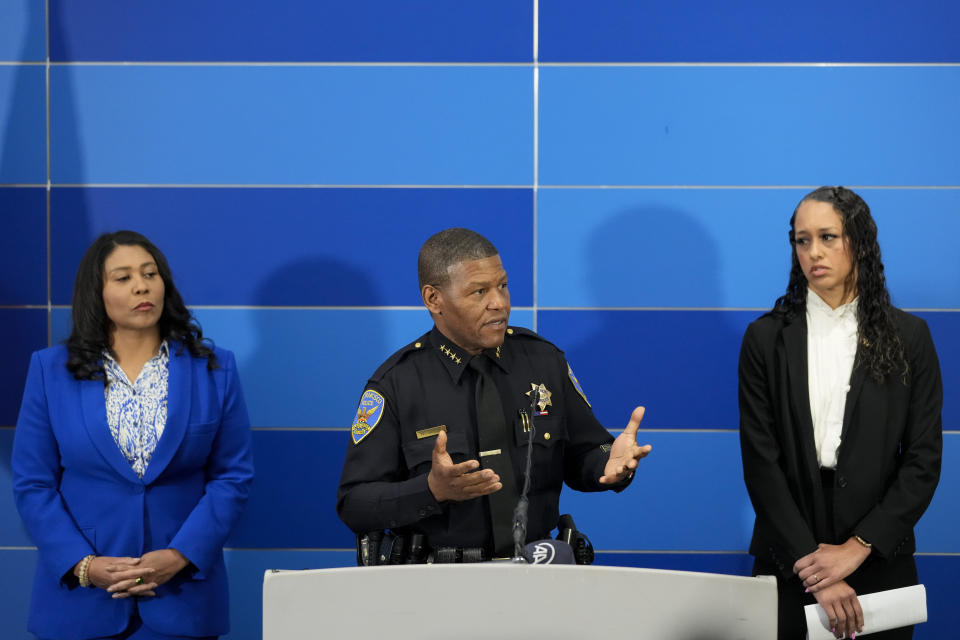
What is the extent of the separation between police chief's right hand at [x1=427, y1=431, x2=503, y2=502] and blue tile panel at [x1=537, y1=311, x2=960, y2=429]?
5.46 feet

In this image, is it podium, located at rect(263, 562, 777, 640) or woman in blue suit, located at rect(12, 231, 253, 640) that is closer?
podium, located at rect(263, 562, 777, 640)

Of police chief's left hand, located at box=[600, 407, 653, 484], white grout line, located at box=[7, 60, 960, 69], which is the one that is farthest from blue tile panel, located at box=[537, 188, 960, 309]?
police chief's left hand, located at box=[600, 407, 653, 484]

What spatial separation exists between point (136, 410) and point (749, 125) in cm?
231

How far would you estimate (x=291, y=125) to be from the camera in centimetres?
350

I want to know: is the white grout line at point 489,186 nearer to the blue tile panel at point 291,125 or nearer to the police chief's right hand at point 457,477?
the blue tile panel at point 291,125

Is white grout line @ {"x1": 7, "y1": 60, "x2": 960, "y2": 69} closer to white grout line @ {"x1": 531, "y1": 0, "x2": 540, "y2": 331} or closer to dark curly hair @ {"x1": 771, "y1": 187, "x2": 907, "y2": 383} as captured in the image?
white grout line @ {"x1": 531, "y1": 0, "x2": 540, "y2": 331}

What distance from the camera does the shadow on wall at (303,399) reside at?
139 inches

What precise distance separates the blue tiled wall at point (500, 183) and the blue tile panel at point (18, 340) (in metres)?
0.01

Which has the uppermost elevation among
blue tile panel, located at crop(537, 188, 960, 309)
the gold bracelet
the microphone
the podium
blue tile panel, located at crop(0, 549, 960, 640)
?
blue tile panel, located at crop(537, 188, 960, 309)

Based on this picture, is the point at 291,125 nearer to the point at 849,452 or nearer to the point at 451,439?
the point at 451,439

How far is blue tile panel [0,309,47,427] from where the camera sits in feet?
11.6

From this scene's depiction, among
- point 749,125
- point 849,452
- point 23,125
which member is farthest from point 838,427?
point 23,125
